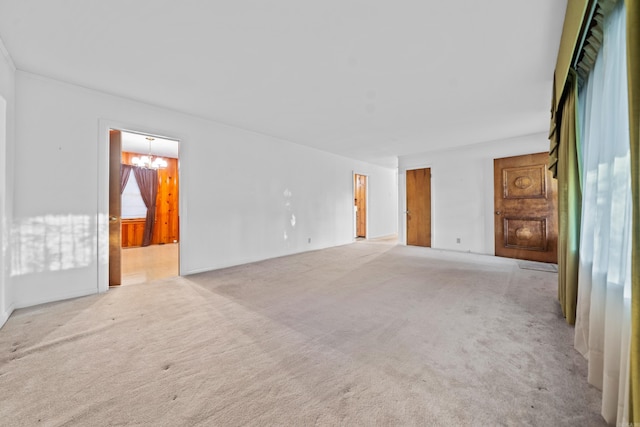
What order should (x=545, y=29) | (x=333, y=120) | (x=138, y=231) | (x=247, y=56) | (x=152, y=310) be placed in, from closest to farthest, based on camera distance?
(x=545, y=29) → (x=247, y=56) → (x=152, y=310) → (x=333, y=120) → (x=138, y=231)

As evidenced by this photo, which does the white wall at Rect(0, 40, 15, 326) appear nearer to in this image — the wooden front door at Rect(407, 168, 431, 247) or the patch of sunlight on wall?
the patch of sunlight on wall

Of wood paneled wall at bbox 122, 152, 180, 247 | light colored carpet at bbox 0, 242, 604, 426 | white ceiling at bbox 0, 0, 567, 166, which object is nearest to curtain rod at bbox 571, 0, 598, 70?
white ceiling at bbox 0, 0, 567, 166

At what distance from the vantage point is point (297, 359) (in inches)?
71.9

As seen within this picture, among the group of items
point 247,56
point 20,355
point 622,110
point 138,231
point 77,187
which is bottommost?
point 20,355

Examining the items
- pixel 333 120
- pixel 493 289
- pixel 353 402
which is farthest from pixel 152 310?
pixel 493 289

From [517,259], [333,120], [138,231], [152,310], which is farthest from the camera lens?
[138,231]

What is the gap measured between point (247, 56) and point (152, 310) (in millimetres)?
2792

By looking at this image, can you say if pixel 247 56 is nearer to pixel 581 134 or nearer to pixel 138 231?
pixel 581 134

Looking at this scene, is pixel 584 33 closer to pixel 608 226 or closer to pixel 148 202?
pixel 608 226

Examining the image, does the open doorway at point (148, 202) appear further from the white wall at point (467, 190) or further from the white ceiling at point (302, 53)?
the white wall at point (467, 190)

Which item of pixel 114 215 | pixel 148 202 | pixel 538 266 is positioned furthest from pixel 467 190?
pixel 148 202

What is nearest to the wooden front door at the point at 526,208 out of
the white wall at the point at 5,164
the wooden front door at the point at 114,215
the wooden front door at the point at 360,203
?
the wooden front door at the point at 360,203

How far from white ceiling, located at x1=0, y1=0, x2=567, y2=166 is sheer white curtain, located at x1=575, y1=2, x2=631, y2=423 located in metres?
0.78

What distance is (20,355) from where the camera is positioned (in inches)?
74.6
